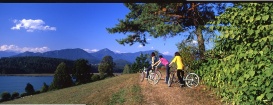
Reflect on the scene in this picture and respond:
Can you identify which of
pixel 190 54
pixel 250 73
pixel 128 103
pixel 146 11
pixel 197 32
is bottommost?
pixel 128 103

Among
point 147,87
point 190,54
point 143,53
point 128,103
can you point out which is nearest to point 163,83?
point 147,87

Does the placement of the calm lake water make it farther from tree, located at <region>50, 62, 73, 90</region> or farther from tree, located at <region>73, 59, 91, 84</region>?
tree, located at <region>50, 62, 73, 90</region>

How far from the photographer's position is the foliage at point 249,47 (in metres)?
5.79


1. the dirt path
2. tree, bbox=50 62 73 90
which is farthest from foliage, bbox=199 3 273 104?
tree, bbox=50 62 73 90

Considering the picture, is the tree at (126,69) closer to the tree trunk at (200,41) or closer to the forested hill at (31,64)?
the forested hill at (31,64)

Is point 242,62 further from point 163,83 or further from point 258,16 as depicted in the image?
point 163,83

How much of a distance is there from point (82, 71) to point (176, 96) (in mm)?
10825

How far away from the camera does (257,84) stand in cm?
587

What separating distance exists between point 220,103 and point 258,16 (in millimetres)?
3756

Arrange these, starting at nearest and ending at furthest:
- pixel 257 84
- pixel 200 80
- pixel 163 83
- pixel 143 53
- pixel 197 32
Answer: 1. pixel 257 84
2. pixel 200 80
3. pixel 163 83
4. pixel 197 32
5. pixel 143 53

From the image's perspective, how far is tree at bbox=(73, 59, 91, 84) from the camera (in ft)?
65.1

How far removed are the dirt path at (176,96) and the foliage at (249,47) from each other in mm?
2234

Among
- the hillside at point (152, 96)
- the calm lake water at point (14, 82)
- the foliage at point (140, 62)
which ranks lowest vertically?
the hillside at point (152, 96)

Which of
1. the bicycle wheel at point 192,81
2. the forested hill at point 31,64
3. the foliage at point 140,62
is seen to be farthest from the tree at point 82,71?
the bicycle wheel at point 192,81
